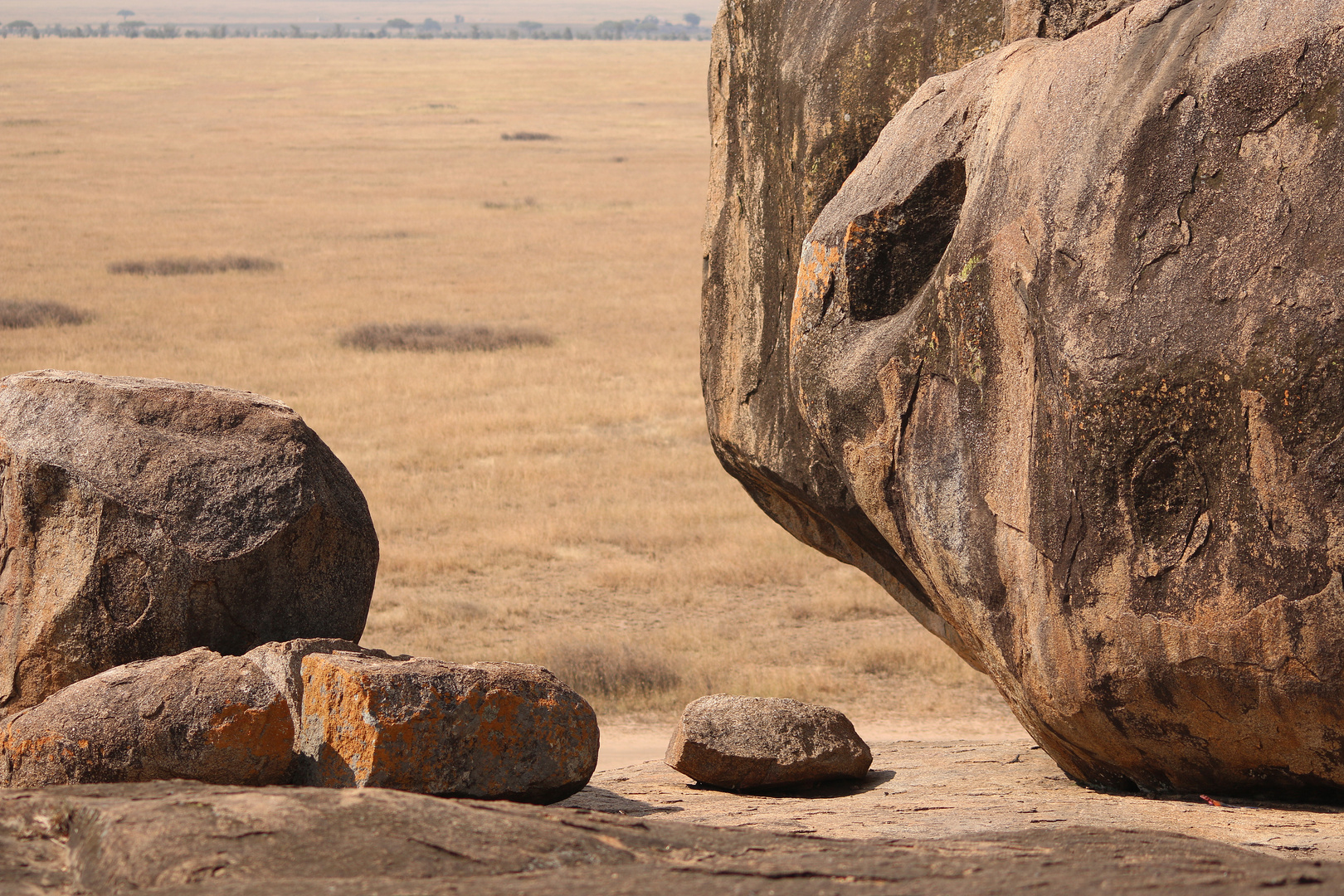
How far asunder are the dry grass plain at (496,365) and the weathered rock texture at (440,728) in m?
5.23

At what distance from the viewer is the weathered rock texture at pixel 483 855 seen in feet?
10.8

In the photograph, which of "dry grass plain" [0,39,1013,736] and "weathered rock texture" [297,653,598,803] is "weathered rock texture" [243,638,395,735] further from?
"dry grass plain" [0,39,1013,736]

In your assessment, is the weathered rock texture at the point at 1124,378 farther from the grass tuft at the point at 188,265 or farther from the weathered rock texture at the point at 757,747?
the grass tuft at the point at 188,265

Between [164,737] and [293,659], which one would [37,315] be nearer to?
[293,659]

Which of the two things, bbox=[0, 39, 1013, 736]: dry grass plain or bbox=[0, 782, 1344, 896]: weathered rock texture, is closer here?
bbox=[0, 782, 1344, 896]: weathered rock texture

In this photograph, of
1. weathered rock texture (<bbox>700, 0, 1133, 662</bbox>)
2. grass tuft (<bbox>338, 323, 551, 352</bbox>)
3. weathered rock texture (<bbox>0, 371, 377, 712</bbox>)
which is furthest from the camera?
grass tuft (<bbox>338, 323, 551, 352</bbox>)

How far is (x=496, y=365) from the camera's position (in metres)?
24.9

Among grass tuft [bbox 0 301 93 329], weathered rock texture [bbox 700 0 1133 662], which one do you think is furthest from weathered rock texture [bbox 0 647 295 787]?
grass tuft [bbox 0 301 93 329]

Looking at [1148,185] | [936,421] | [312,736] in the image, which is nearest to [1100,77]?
[1148,185]

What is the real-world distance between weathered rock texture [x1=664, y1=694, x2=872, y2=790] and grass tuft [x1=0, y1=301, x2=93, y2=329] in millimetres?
22650

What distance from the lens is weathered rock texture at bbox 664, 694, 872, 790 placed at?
708 centimetres

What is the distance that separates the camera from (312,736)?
5.58 meters

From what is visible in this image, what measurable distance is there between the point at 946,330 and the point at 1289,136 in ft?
5.40

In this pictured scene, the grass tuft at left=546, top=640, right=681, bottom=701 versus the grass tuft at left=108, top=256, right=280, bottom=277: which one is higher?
the grass tuft at left=108, top=256, right=280, bottom=277
